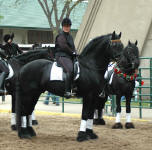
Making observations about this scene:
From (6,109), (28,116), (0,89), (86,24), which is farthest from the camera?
(86,24)

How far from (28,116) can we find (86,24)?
1324 cm

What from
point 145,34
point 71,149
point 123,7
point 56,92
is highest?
point 123,7

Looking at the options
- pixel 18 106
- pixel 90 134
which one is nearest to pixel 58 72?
pixel 18 106

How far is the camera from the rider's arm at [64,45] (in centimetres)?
1055

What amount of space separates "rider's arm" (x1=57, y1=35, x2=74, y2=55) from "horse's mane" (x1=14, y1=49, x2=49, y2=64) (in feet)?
5.60

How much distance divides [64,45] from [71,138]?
243cm

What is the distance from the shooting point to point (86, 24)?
23703 millimetres

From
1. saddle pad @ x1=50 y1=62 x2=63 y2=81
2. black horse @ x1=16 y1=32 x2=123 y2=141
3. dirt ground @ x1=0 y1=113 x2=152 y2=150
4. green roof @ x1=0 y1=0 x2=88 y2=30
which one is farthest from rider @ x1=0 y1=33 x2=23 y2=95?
green roof @ x1=0 y1=0 x2=88 y2=30

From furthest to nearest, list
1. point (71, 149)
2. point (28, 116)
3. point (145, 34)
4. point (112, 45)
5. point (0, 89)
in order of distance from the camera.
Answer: point (145, 34) < point (0, 89) < point (28, 116) < point (112, 45) < point (71, 149)

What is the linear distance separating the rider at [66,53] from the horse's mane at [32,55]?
152cm

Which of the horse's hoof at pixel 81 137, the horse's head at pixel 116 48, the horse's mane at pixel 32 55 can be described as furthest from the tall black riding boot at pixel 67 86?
the horse's mane at pixel 32 55

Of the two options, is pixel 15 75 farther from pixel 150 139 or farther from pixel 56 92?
pixel 150 139

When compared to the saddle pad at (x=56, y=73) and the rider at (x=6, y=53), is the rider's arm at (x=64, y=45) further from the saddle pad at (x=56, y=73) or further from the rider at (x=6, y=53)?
the rider at (x=6, y=53)

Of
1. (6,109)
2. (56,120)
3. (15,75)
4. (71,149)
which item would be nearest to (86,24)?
(6,109)
